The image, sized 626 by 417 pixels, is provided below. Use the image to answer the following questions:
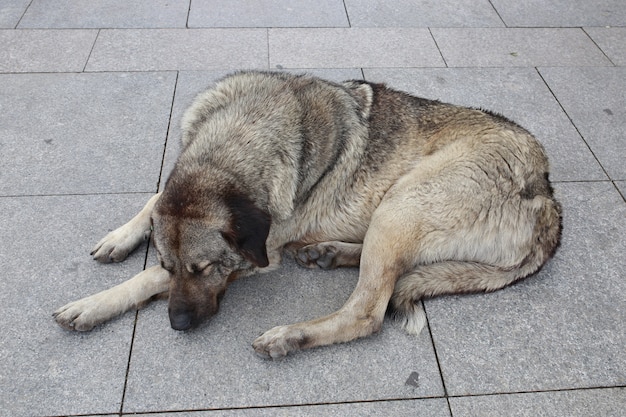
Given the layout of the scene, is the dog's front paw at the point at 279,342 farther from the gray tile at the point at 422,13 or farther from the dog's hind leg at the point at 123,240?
the gray tile at the point at 422,13

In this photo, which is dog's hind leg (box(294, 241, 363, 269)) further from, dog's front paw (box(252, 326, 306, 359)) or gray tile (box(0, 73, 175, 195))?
gray tile (box(0, 73, 175, 195))

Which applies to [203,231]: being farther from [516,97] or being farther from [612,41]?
[612,41]

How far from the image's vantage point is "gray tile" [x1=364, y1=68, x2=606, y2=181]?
488 cm

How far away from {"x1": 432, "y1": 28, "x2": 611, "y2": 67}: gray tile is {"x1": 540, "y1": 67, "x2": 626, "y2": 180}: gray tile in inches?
9.3

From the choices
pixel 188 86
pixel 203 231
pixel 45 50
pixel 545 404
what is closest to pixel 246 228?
pixel 203 231

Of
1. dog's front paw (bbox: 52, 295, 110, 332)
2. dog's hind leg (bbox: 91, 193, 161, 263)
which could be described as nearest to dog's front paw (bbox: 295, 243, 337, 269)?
dog's hind leg (bbox: 91, 193, 161, 263)

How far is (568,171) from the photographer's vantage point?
4.76 meters

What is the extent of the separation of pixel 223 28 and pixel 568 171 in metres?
4.07

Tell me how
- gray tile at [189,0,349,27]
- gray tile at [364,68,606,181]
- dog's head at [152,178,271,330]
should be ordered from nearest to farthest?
dog's head at [152,178,271,330] < gray tile at [364,68,606,181] < gray tile at [189,0,349,27]

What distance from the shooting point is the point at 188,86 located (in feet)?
17.8

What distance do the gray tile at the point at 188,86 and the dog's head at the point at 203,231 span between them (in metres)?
1.64

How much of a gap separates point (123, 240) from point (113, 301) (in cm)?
53

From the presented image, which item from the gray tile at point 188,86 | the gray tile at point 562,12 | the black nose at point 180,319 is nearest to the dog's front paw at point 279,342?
A: the black nose at point 180,319

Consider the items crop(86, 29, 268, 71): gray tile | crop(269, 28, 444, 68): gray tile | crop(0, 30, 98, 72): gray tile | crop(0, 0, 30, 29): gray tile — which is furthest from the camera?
crop(0, 0, 30, 29): gray tile
